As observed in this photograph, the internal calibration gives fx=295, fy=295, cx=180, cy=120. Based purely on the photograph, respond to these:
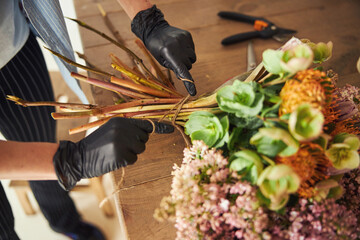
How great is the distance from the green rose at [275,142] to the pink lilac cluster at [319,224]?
105 millimetres

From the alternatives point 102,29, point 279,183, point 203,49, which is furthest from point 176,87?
point 279,183

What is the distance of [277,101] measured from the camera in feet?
1.78

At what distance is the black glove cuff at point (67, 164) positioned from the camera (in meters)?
0.75

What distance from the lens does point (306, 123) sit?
497 mm

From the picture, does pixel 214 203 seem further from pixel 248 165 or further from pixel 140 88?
pixel 140 88

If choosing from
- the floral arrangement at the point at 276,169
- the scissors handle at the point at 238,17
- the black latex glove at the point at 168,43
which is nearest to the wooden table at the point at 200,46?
the scissors handle at the point at 238,17

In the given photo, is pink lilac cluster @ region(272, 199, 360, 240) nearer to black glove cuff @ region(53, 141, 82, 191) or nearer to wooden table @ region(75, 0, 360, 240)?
wooden table @ region(75, 0, 360, 240)

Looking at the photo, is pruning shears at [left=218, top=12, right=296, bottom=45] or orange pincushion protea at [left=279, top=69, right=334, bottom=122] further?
pruning shears at [left=218, top=12, right=296, bottom=45]

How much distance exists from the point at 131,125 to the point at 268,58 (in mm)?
371

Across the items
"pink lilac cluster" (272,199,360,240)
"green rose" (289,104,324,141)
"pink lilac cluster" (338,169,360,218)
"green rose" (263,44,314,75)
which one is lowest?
"pink lilac cluster" (338,169,360,218)

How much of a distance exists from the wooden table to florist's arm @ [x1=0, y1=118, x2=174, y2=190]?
0.36 ft

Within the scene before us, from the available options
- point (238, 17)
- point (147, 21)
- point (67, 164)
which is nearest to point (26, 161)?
point (67, 164)

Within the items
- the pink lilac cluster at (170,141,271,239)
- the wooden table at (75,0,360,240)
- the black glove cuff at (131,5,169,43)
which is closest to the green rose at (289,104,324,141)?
the pink lilac cluster at (170,141,271,239)

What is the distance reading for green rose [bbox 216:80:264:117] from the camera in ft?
1.82
